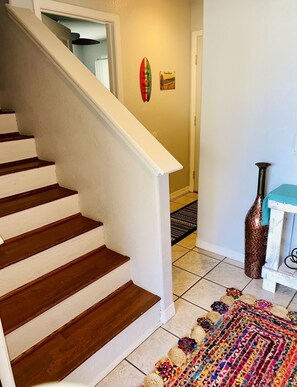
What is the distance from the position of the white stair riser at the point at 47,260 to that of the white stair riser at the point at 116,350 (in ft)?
1.87

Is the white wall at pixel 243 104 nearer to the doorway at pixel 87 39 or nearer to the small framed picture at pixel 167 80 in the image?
the small framed picture at pixel 167 80

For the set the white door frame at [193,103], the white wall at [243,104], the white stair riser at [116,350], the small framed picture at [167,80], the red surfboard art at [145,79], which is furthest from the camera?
the white door frame at [193,103]

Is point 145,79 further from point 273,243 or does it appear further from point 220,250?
point 273,243

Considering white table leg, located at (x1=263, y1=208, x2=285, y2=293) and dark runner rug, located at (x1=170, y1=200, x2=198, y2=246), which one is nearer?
white table leg, located at (x1=263, y1=208, x2=285, y2=293)

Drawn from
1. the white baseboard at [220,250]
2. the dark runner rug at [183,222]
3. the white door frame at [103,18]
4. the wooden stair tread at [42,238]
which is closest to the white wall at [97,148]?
the wooden stair tread at [42,238]

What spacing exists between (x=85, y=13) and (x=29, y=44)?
2.61 ft

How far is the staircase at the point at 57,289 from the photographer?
4.74 feet

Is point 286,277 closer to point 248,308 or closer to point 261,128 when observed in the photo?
point 248,308

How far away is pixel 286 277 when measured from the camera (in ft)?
6.70

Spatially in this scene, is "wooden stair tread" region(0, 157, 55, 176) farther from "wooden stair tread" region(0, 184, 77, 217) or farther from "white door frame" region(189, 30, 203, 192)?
"white door frame" region(189, 30, 203, 192)

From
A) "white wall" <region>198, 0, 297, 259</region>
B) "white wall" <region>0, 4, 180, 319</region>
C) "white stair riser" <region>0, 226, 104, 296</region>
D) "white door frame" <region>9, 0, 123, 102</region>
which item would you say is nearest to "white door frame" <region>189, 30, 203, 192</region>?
"white door frame" <region>9, 0, 123, 102</region>

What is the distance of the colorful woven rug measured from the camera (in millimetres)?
1505

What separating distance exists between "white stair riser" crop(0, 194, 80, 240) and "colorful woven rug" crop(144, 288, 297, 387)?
3.75ft

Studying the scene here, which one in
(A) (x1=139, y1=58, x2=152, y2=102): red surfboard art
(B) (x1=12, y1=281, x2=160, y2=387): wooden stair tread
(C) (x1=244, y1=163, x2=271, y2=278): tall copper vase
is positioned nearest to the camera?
(B) (x1=12, y1=281, x2=160, y2=387): wooden stair tread
